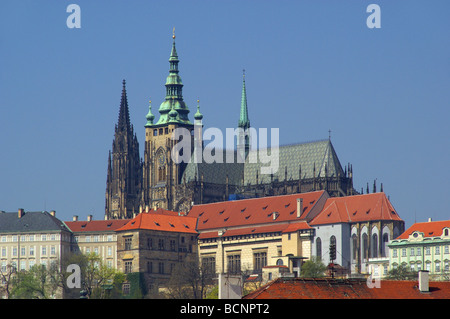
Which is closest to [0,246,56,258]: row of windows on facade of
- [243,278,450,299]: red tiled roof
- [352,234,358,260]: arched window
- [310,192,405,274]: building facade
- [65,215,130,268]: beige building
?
[65,215,130,268]: beige building

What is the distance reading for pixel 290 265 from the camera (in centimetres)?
15462

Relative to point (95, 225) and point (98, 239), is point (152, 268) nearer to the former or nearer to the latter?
point (98, 239)

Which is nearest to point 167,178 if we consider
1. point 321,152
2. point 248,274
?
point 321,152

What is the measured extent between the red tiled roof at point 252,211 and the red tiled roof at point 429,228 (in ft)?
54.2

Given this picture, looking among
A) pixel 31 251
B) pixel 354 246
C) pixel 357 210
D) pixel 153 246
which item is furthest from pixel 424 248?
pixel 31 251

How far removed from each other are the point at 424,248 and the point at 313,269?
46.6ft

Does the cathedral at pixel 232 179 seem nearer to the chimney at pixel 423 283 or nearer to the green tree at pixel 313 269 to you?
the green tree at pixel 313 269

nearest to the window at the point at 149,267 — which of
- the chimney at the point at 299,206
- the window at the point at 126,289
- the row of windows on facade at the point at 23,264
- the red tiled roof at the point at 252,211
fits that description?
the window at the point at 126,289

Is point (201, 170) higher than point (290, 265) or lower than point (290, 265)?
higher

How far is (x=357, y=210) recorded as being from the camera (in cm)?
16175

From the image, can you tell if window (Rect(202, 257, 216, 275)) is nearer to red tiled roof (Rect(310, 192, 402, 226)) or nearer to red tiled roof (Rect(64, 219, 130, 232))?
red tiled roof (Rect(64, 219, 130, 232))

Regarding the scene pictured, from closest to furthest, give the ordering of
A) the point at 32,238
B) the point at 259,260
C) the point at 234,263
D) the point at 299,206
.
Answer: the point at 259,260 → the point at 299,206 → the point at 234,263 → the point at 32,238
